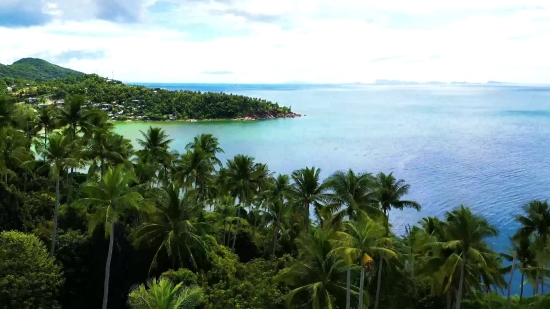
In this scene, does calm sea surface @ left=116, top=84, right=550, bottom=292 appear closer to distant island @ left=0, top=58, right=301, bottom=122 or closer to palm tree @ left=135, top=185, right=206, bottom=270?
distant island @ left=0, top=58, right=301, bottom=122

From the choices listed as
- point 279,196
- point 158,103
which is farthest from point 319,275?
point 158,103

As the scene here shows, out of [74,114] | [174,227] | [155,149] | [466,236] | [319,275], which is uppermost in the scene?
[74,114]

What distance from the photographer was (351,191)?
26.0 meters

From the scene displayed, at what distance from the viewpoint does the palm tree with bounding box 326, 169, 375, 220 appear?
2564 centimetres

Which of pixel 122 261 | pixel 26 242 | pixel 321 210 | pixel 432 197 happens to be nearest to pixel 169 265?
pixel 122 261

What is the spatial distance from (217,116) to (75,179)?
10751cm

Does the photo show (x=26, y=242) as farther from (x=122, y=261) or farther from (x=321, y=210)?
(x=321, y=210)

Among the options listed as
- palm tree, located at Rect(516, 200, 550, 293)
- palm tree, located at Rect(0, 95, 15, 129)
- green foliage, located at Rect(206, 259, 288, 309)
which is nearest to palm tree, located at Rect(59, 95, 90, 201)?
palm tree, located at Rect(0, 95, 15, 129)

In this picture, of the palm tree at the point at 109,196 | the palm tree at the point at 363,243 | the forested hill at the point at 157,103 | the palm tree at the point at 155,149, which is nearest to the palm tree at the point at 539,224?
the palm tree at the point at 363,243

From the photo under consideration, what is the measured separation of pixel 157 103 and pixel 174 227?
423 ft

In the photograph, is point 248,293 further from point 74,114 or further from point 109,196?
point 74,114

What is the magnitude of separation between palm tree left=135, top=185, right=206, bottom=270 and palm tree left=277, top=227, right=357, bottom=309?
22.4ft

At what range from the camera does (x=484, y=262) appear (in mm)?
21297

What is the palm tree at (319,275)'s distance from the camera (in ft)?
66.9
